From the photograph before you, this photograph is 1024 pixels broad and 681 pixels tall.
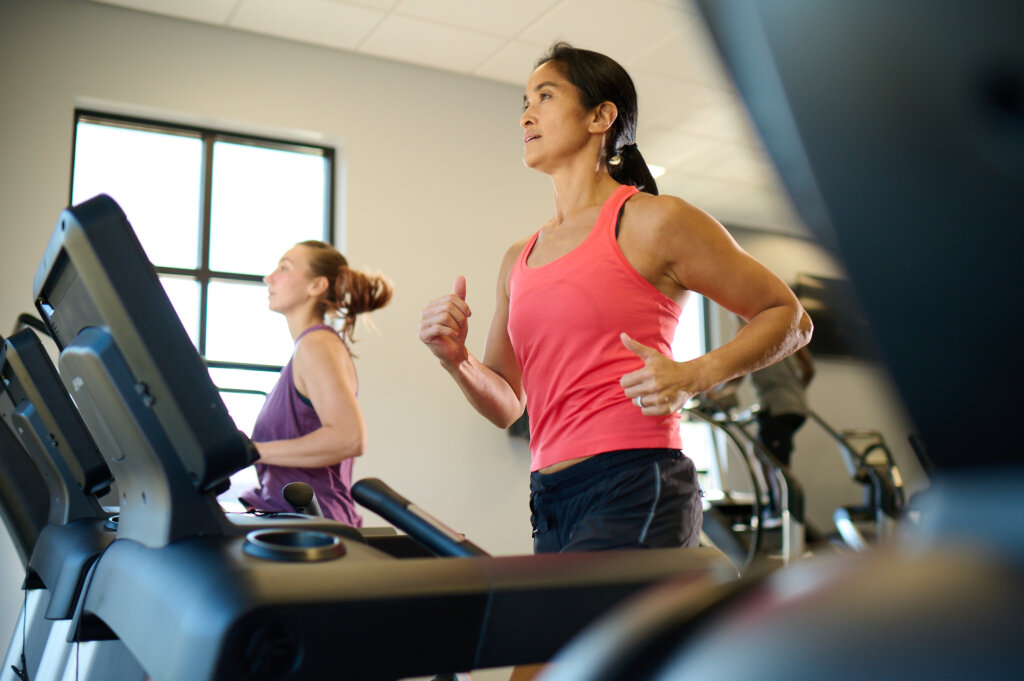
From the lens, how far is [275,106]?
486 centimetres

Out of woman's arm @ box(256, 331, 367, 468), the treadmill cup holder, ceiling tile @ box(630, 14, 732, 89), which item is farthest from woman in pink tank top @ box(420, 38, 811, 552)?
ceiling tile @ box(630, 14, 732, 89)

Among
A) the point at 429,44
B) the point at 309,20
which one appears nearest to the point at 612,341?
the point at 309,20

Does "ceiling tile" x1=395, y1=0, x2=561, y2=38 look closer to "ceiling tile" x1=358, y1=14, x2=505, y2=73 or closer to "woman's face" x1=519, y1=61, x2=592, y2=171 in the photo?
"ceiling tile" x1=358, y1=14, x2=505, y2=73

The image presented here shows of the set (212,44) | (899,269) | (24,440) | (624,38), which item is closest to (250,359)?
(212,44)

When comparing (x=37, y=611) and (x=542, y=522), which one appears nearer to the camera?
(x=542, y=522)

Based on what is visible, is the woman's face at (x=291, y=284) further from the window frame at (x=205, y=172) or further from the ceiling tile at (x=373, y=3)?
the ceiling tile at (x=373, y=3)

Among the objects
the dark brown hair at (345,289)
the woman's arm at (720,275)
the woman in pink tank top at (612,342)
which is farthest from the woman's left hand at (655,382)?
the dark brown hair at (345,289)

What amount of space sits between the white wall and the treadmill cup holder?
397cm

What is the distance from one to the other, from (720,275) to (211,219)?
3948 mm

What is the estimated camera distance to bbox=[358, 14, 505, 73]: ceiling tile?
15.8 feet

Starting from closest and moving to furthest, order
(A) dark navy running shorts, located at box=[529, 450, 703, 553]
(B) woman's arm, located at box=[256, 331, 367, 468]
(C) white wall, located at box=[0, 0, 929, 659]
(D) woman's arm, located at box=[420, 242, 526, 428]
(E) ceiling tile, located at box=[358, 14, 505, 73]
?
(A) dark navy running shorts, located at box=[529, 450, 703, 553] → (D) woman's arm, located at box=[420, 242, 526, 428] → (B) woman's arm, located at box=[256, 331, 367, 468] → (C) white wall, located at box=[0, 0, 929, 659] → (E) ceiling tile, located at box=[358, 14, 505, 73]

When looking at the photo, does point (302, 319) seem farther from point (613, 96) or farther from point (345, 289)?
point (613, 96)

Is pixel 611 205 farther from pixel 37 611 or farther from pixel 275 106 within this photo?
pixel 275 106

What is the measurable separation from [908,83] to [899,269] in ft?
0.11
